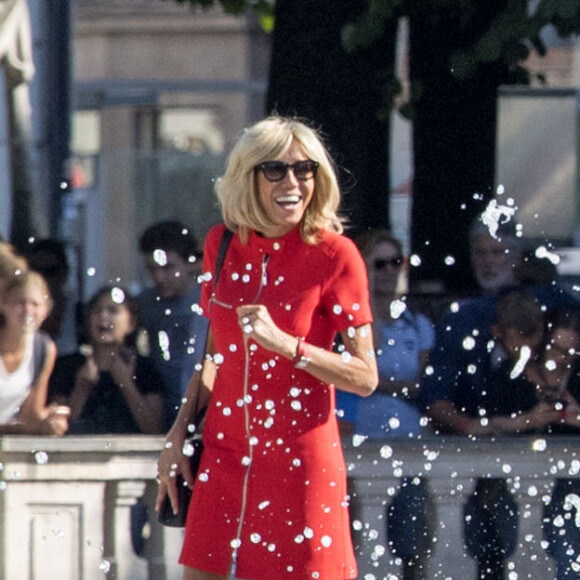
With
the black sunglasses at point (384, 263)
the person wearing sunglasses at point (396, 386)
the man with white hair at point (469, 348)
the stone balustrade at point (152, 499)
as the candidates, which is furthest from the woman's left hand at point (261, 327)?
the black sunglasses at point (384, 263)

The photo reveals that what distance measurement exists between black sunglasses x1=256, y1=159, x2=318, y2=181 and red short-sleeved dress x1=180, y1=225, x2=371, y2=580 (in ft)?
0.44

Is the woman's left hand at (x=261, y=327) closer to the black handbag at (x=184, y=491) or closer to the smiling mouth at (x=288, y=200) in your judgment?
the smiling mouth at (x=288, y=200)

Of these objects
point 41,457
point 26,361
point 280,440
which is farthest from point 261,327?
point 26,361

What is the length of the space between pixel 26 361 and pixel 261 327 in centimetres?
225

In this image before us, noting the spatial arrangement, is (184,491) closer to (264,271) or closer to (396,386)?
(264,271)

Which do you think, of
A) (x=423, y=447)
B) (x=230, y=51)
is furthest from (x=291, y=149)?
(x=230, y=51)

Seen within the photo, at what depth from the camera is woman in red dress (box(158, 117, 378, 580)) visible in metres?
4.30

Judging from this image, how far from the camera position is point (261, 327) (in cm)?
412

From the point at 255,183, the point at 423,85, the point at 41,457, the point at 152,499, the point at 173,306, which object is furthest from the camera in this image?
the point at 423,85

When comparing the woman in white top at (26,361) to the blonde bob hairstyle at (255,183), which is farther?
the woman in white top at (26,361)

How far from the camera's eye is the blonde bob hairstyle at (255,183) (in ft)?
14.3

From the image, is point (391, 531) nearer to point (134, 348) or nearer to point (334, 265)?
point (134, 348)

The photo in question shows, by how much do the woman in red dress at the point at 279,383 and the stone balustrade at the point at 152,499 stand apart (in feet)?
4.60

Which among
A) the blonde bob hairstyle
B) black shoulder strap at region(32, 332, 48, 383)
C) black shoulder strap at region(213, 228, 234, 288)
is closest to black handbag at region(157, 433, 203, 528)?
black shoulder strap at region(213, 228, 234, 288)
